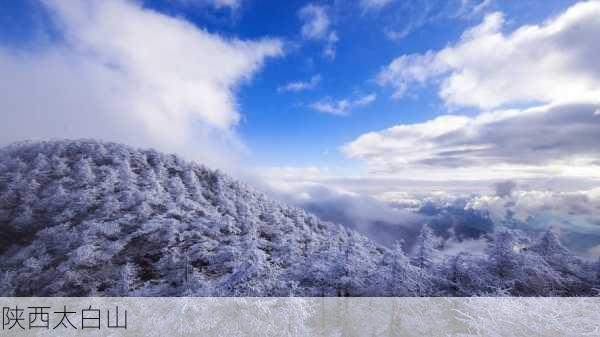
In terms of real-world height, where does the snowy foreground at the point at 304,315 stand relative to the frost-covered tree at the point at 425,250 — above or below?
below

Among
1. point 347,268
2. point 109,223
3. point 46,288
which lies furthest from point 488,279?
point 109,223

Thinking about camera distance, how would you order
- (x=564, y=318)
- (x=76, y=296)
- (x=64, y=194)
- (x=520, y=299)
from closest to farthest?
(x=564, y=318) < (x=520, y=299) < (x=76, y=296) < (x=64, y=194)

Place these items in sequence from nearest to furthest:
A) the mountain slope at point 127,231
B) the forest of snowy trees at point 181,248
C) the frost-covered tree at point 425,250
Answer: the forest of snowy trees at point 181,248 → the frost-covered tree at point 425,250 → the mountain slope at point 127,231

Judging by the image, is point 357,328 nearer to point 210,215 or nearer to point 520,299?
point 520,299

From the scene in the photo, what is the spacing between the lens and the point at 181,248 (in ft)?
171

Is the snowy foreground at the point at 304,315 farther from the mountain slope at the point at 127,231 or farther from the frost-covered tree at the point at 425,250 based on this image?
the frost-covered tree at the point at 425,250

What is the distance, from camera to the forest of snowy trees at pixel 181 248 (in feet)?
90.6

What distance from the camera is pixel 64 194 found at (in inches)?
2376

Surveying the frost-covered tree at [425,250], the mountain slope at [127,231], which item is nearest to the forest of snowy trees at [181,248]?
the frost-covered tree at [425,250]

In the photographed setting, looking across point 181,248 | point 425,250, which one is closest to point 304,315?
point 425,250

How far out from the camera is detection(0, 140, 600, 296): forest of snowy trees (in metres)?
27.6

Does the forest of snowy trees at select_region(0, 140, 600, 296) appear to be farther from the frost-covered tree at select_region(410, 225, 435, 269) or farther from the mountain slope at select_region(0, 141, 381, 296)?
the mountain slope at select_region(0, 141, 381, 296)

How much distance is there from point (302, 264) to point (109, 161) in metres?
75.5

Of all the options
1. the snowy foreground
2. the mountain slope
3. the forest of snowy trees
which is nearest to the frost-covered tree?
the forest of snowy trees
